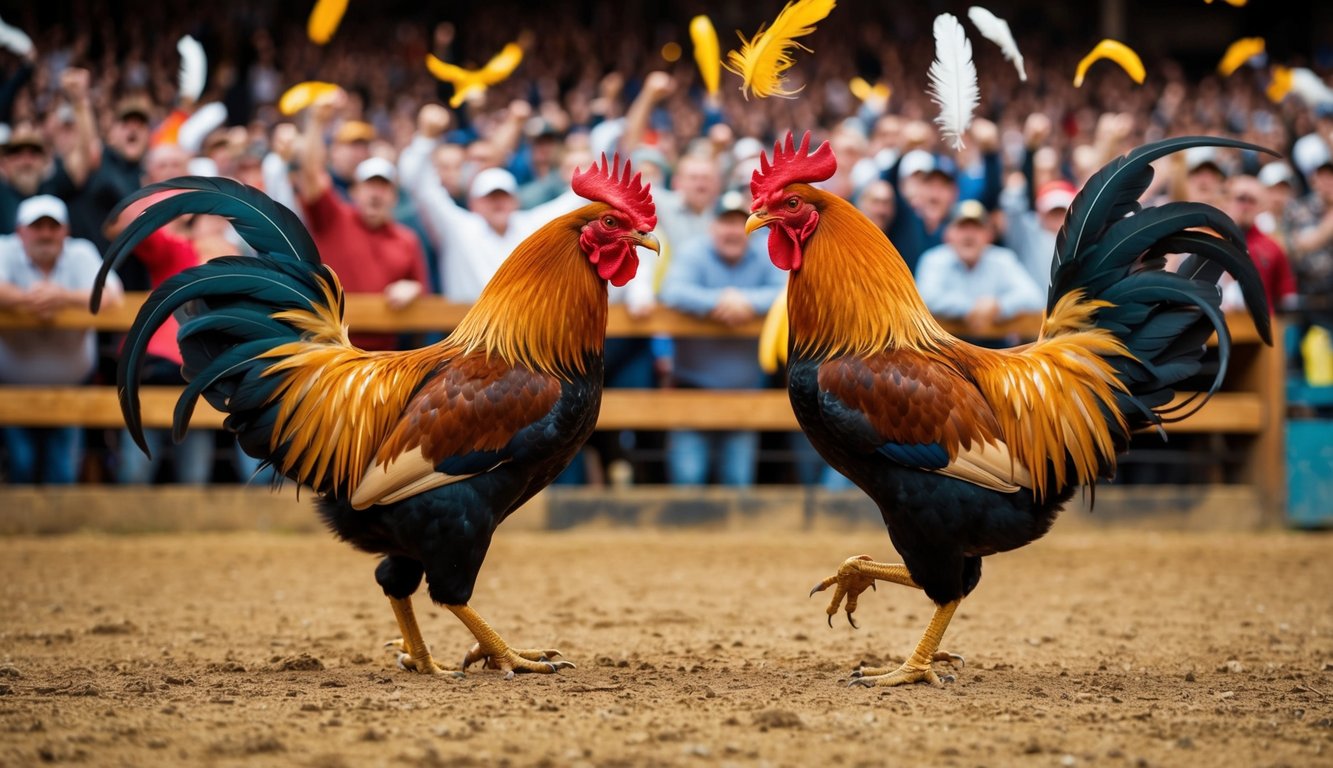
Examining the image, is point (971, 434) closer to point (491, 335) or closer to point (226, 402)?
point (491, 335)

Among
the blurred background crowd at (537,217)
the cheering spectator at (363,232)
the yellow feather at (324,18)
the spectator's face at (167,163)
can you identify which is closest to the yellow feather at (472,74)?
the yellow feather at (324,18)

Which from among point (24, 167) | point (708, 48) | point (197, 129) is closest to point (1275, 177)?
point (708, 48)

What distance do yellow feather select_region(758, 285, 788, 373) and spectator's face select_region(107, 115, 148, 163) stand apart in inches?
187

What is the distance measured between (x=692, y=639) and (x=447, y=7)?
1997 centimetres

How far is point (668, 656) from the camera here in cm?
550

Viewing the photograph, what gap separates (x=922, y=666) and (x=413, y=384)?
6.95ft

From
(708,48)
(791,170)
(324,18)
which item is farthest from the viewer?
(708,48)

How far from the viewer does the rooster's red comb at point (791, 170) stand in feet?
16.6

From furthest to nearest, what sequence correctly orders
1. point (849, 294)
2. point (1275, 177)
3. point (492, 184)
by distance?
1. point (1275, 177)
2. point (492, 184)
3. point (849, 294)

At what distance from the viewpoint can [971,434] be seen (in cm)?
478

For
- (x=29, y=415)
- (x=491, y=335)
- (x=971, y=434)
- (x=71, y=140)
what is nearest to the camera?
(x=971, y=434)

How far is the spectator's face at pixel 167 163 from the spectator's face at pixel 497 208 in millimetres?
1966

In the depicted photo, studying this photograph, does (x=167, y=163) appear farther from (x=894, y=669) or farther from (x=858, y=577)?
(x=894, y=669)

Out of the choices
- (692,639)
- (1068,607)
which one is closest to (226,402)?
(692,639)
